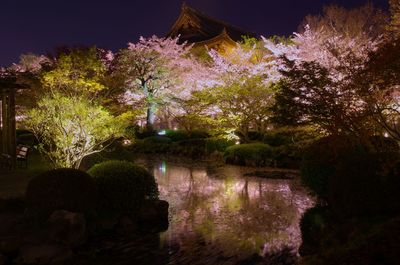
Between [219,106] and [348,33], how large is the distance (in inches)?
320

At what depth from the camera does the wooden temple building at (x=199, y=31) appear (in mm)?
39406

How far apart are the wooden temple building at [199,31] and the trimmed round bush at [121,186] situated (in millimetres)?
31589

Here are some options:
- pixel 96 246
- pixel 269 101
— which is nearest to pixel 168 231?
pixel 96 246

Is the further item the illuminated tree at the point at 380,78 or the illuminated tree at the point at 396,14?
the illuminated tree at the point at 396,14

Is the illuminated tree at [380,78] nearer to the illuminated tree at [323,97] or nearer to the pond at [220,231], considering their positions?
the illuminated tree at [323,97]

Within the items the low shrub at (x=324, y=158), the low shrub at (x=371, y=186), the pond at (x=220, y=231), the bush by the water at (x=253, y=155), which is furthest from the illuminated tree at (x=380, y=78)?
the bush by the water at (x=253, y=155)

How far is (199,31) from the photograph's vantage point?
42000mm

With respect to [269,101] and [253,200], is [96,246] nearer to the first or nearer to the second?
[253,200]

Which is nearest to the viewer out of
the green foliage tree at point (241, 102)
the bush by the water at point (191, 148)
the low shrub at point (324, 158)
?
the low shrub at point (324, 158)

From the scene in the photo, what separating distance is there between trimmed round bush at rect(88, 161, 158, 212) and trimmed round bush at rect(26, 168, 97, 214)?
0.56m

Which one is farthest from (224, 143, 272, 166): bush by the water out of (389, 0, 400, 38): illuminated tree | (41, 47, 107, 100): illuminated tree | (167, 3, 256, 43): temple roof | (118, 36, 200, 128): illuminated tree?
(167, 3, 256, 43): temple roof

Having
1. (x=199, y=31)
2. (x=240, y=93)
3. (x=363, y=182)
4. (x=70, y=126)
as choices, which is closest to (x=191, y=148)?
(x=240, y=93)

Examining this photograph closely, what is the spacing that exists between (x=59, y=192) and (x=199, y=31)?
3640cm

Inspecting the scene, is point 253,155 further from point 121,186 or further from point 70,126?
point 121,186
